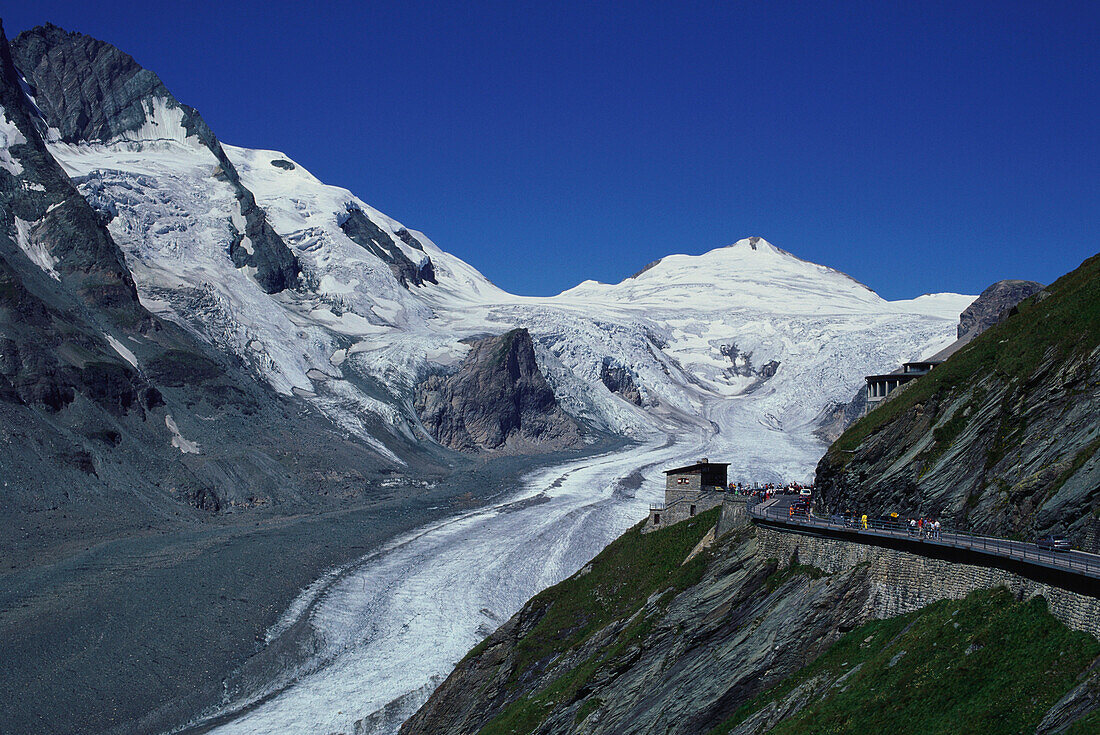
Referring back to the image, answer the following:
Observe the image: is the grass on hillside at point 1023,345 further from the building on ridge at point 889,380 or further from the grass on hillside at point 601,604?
the grass on hillside at point 601,604

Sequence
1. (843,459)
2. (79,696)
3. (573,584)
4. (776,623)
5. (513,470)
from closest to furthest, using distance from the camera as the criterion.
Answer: (776,623), (843,459), (573,584), (79,696), (513,470)

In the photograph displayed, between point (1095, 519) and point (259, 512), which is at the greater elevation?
point (1095, 519)

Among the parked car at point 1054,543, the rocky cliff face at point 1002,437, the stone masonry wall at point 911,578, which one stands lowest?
the stone masonry wall at point 911,578

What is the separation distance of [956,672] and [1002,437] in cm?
1578

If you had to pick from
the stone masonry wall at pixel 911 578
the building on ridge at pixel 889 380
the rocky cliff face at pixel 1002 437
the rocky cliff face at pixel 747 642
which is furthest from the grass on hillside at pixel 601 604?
the building on ridge at pixel 889 380

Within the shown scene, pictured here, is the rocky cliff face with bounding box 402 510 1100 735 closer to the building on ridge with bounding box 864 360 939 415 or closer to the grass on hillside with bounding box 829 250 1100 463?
the grass on hillside with bounding box 829 250 1100 463

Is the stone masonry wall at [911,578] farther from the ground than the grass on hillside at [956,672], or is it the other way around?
the stone masonry wall at [911,578]

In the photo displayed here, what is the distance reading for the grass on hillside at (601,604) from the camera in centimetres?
4028

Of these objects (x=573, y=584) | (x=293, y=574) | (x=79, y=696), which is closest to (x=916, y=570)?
(x=573, y=584)

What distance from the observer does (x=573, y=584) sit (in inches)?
2137

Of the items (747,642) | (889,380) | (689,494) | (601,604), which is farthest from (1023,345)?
(601,604)

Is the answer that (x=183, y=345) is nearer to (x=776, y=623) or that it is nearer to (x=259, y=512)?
(x=259, y=512)

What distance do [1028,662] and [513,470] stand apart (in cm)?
14663

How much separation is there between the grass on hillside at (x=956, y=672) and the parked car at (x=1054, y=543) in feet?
9.62
